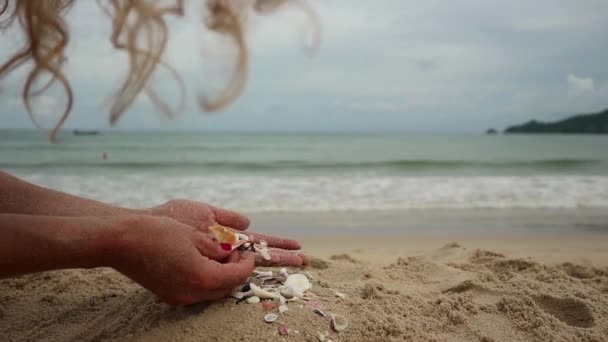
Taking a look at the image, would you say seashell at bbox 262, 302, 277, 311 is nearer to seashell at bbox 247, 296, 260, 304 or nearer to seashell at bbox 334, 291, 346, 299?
seashell at bbox 247, 296, 260, 304

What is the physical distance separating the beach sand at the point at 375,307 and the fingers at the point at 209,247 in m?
0.21

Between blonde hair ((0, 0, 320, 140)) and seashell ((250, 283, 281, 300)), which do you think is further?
seashell ((250, 283, 281, 300))

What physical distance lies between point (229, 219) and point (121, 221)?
897 mm

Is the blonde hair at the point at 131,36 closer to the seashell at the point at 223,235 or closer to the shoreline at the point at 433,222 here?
the seashell at the point at 223,235

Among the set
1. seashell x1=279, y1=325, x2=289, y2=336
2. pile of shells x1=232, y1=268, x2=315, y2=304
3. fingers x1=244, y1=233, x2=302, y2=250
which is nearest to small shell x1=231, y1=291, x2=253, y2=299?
pile of shells x1=232, y1=268, x2=315, y2=304

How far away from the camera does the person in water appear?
144 cm

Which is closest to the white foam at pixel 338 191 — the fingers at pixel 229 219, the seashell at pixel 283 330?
the fingers at pixel 229 219

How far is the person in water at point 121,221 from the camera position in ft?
4.72

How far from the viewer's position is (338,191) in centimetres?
936

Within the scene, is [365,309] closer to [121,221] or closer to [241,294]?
[241,294]

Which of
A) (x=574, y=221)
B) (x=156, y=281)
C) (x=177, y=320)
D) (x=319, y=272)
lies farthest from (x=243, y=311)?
(x=574, y=221)

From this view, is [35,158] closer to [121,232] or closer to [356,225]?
[356,225]

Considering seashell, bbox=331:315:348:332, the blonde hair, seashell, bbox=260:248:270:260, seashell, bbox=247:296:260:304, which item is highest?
the blonde hair

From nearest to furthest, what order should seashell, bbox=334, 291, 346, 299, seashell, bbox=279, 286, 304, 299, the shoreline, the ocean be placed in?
1. seashell, bbox=279, 286, 304, 299
2. seashell, bbox=334, 291, 346, 299
3. the shoreline
4. the ocean
